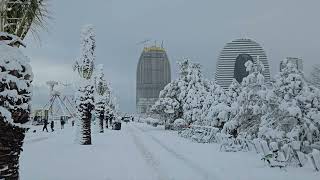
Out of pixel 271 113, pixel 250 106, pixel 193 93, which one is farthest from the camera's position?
pixel 193 93

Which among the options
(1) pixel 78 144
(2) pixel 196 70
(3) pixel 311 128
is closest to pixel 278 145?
(3) pixel 311 128

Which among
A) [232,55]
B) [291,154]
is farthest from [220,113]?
[232,55]

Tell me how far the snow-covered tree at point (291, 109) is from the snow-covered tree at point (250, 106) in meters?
2.89

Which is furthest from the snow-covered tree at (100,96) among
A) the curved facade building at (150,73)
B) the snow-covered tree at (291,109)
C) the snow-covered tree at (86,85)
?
the curved facade building at (150,73)

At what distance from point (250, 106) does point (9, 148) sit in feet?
59.8

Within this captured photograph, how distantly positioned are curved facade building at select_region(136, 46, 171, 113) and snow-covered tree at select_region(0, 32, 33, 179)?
14335 centimetres

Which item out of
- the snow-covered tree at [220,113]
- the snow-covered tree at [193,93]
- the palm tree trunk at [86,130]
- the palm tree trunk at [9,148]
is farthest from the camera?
the snow-covered tree at [193,93]

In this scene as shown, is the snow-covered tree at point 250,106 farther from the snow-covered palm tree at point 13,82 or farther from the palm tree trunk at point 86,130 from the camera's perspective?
the snow-covered palm tree at point 13,82

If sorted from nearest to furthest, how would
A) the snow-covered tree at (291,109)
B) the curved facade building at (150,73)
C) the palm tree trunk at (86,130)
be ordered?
1. the snow-covered tree at (291,109)
2. the palm tree trunk at (86,130)
3. the curved facade building at (150,73)

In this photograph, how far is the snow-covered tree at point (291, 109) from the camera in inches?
666

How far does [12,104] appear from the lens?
23.5 ft

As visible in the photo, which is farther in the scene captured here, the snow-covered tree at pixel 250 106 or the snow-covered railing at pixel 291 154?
the snow-covered tree at pixel 250 106

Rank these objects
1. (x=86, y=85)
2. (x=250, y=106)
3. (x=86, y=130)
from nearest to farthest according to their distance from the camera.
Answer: (x=250, y=106) → (x=86, y=130) → (x=86, y=85)

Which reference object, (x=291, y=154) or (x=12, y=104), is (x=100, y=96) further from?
(x=12, y=104)
